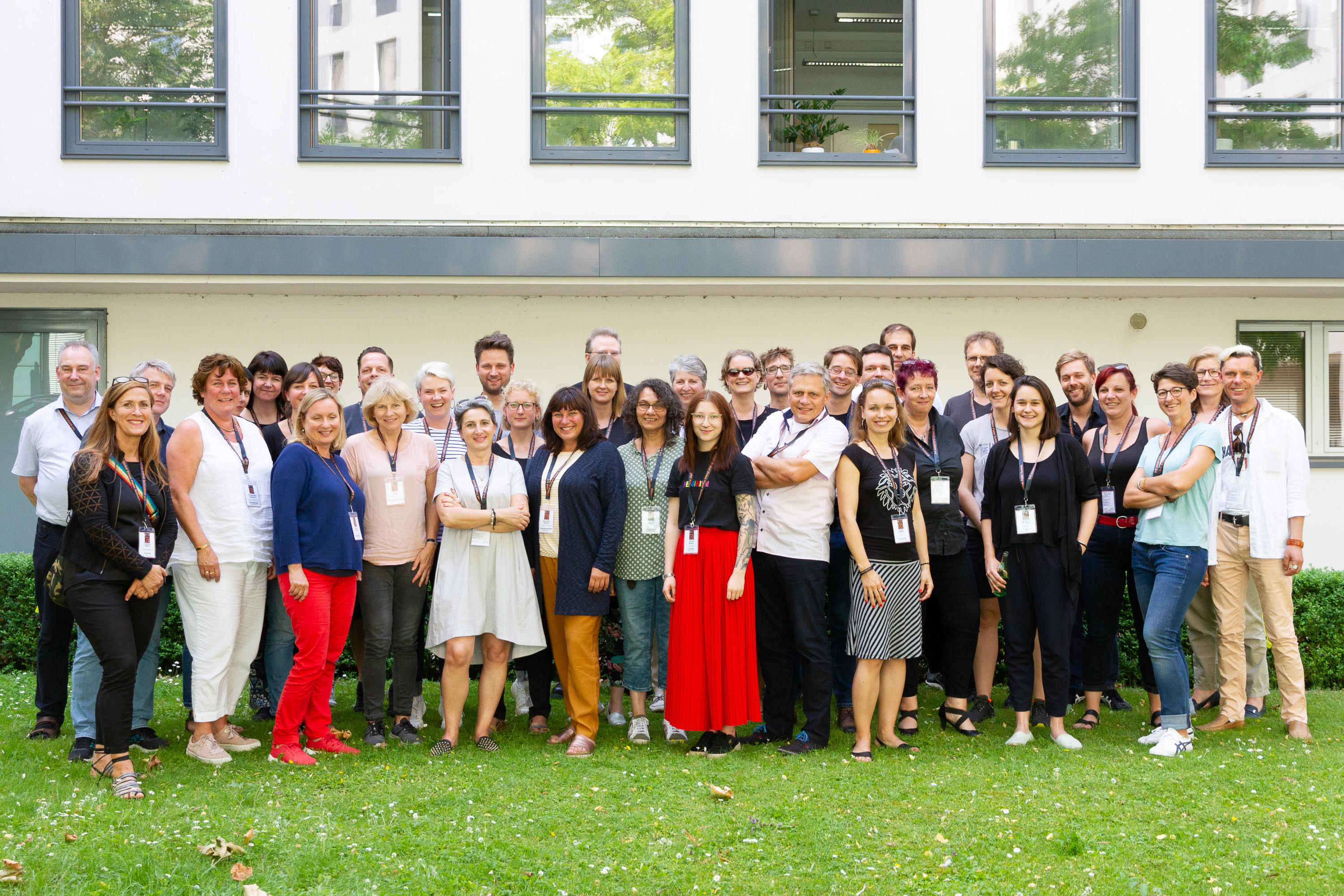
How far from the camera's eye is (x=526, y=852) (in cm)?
425

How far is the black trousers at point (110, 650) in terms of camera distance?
502 cm

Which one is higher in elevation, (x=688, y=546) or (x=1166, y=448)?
(x=1166, y=448)

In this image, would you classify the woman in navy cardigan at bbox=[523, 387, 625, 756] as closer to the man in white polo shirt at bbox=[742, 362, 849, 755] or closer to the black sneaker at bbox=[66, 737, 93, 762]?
the man in white polo shirt at bbox=[742, 362, 849, 755]

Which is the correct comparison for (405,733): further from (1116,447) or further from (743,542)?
(1116,447)

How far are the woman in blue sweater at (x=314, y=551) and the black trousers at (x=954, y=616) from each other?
3233 millimetres

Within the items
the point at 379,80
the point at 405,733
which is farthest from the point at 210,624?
the point at 379,80

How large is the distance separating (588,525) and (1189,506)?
3488mm

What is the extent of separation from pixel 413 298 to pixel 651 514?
5.38 m

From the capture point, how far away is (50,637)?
19.9 feet

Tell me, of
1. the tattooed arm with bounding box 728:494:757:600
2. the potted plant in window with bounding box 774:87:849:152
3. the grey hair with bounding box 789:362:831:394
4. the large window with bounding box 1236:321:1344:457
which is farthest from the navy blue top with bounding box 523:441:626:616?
the large window with bounding box 1236:321:1344:457

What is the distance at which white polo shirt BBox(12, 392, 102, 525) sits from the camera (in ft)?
19.5

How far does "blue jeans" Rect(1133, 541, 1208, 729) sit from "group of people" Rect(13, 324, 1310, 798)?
0.02m

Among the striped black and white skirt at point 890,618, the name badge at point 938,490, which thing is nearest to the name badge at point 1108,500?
the name badge at point 938,490

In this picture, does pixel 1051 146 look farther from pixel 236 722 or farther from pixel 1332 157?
pixel 236 722
